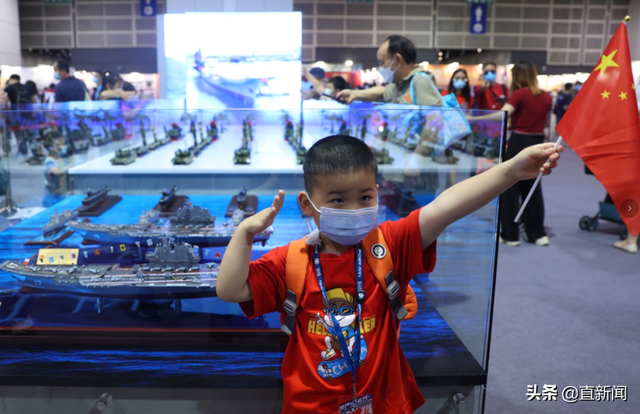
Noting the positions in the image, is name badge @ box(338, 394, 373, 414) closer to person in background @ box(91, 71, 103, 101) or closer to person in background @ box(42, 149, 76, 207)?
person in background @ box(42, 149, 76, 207)

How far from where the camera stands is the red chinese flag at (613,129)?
1.44 m

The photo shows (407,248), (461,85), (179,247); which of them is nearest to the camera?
(407,248)

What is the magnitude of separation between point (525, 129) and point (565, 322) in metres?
2.22

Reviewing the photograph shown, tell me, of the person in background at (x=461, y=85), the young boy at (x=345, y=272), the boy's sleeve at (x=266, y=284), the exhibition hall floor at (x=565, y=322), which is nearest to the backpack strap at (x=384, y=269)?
the young boy at (x=345, y=272)

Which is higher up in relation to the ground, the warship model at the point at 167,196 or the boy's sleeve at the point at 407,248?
the boy's sleeve at the point at 407,248

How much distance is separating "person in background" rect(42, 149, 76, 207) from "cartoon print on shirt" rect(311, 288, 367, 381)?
2.38 m

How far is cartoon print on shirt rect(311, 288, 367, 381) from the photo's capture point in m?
1.32

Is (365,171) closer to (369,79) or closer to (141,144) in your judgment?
(141,144)

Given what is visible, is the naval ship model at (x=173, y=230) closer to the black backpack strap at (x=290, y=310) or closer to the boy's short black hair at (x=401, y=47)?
the black backpack strap at (x=290, y=310)

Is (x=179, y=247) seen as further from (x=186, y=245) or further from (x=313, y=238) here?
(x=313, y=238)

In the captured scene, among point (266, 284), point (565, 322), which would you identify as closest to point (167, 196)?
point (266, 284)

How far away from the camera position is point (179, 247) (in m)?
2.44

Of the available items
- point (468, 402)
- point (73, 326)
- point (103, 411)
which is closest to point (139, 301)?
point (73, 326)

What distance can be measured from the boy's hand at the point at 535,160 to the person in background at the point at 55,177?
2757 millimetres
